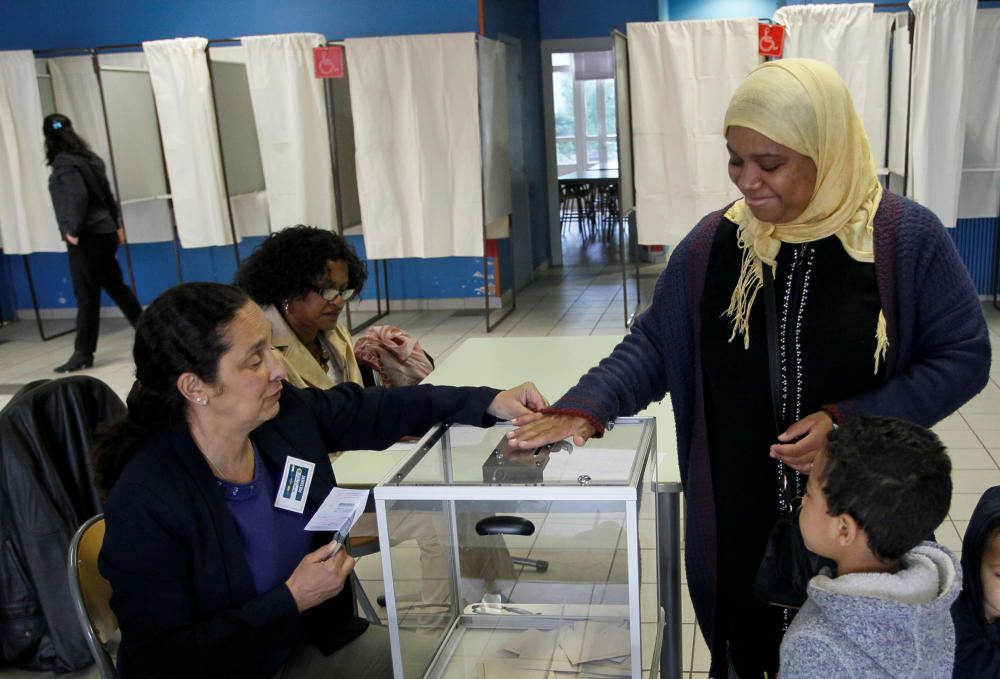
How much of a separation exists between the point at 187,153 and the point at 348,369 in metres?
4.35

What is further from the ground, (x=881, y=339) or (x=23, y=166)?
(x=23, y=166)

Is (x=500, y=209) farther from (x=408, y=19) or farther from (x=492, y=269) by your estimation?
(x=408, y=19)

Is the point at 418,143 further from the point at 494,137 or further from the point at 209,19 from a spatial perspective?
the point at 209,19

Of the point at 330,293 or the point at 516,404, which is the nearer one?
the point at 516,404

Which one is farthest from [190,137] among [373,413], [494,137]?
[373,413]

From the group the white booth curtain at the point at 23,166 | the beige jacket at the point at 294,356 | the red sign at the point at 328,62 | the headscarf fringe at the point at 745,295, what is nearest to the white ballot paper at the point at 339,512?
the headscarf fringe at the point at 745,295

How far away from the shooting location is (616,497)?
1214 millimetres

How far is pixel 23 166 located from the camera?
22.0ft

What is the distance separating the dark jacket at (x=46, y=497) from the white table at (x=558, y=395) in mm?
701

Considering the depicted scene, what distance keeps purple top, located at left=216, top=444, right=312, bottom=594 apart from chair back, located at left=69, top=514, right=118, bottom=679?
273mm

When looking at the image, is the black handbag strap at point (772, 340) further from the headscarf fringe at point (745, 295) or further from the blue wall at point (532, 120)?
the blue wall at point (532, 120)

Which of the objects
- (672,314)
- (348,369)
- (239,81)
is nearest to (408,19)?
(239,81)

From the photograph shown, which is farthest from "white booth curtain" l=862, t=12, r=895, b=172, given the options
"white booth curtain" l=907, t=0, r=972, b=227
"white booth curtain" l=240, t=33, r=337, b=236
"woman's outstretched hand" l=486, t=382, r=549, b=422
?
"woman's outstretched hand" l=486, t=382, r=549, b=422

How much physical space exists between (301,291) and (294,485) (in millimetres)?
927
